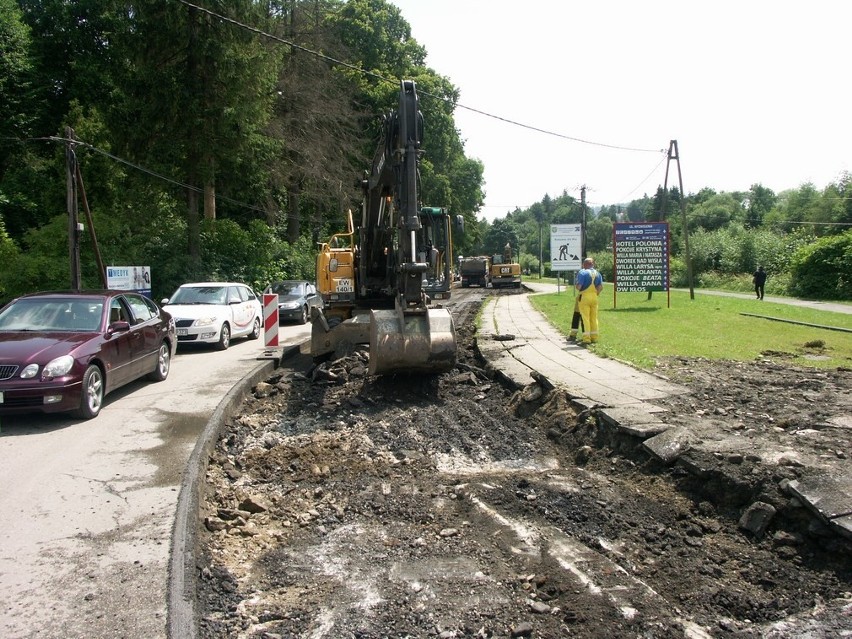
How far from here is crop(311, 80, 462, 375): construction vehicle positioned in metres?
9.05

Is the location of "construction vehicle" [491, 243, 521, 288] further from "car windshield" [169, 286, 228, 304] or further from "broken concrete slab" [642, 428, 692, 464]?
"broken concrete slab" [642, 428, 692, 464]

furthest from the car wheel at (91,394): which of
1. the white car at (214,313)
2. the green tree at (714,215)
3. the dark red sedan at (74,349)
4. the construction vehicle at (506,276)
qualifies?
the green tree at (714,215)

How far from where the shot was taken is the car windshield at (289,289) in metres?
23.2

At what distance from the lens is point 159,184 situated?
2662cm

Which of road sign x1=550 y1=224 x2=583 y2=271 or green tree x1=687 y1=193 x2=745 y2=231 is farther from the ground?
green tree x1=687 y1=193 x2=745 y2=231

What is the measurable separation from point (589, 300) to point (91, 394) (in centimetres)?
900

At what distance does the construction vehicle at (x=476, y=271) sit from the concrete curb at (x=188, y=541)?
1764 inches

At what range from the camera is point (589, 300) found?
44.3ft

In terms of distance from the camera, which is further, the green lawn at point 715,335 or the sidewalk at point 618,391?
the green lawn at point 715,335

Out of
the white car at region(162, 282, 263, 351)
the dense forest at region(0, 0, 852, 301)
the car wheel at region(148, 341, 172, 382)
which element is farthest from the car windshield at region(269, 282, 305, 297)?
the car wheel at region(148, 341, 172, 382)

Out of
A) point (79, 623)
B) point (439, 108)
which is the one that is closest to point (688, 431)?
point (79, 623)

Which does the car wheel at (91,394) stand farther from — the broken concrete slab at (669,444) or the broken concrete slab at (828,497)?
the broken concrete slab at (828,497)

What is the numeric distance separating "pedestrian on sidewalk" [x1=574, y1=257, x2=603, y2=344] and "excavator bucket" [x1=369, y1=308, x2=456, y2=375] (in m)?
5.00

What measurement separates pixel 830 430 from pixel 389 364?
5.02 m
